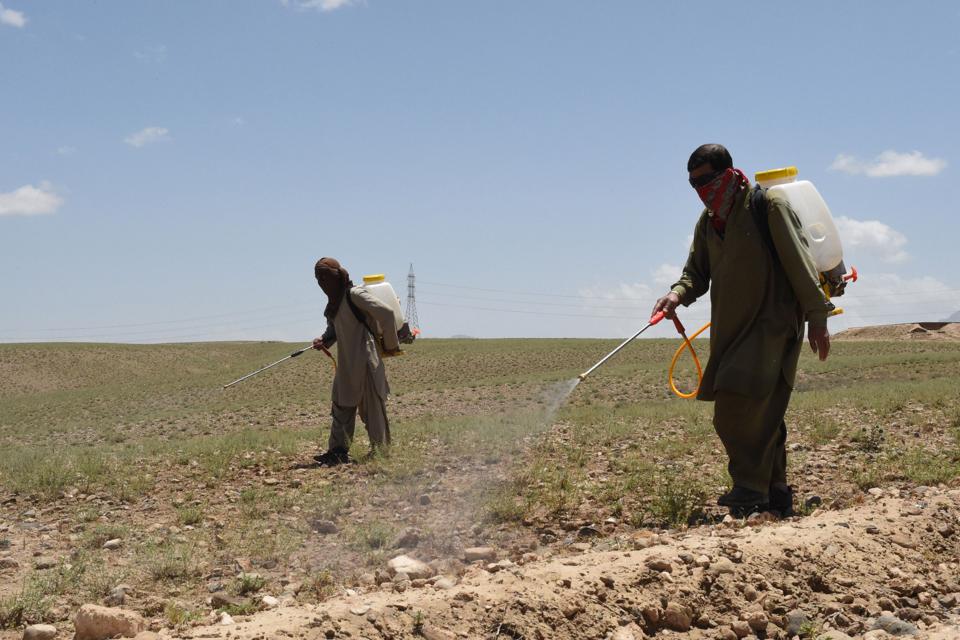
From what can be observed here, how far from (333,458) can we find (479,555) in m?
4.04

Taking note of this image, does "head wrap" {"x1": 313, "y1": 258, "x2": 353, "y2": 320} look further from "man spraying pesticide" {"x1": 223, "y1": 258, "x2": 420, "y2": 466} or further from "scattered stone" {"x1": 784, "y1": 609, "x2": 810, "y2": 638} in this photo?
"scattered stone" {"x1": 784, "y1": 609, "x2": 810, "y2": 638}

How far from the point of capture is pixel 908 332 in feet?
165

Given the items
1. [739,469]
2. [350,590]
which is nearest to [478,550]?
[350,590]

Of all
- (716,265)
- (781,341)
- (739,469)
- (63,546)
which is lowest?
(63,546)

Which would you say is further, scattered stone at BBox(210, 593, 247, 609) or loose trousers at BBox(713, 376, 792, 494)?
loose trousers at BBox(713, 376, 792, 494)

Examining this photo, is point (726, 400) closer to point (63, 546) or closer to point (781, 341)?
point (781, 341)

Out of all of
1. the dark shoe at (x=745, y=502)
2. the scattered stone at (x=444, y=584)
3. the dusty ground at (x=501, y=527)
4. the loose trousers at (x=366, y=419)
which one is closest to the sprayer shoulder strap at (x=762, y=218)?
the dark shoe at (x=745, y=502)

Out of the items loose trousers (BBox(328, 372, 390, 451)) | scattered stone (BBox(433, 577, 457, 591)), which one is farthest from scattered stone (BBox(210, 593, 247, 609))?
loose trousers (BBox(328, 372, 390, 451))

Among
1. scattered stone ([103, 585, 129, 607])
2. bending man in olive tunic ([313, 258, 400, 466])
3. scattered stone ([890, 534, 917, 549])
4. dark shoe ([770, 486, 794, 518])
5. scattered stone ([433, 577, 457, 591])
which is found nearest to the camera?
→ scattered stone ([433, 577, 457, 591])

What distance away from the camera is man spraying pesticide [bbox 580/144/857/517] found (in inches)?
213

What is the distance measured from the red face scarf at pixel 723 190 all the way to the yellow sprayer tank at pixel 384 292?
393cm

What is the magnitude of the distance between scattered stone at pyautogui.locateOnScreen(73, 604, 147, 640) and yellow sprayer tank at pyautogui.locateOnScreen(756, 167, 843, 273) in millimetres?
4216

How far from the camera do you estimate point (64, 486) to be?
7633 millimetres

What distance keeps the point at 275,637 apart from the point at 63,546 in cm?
309
